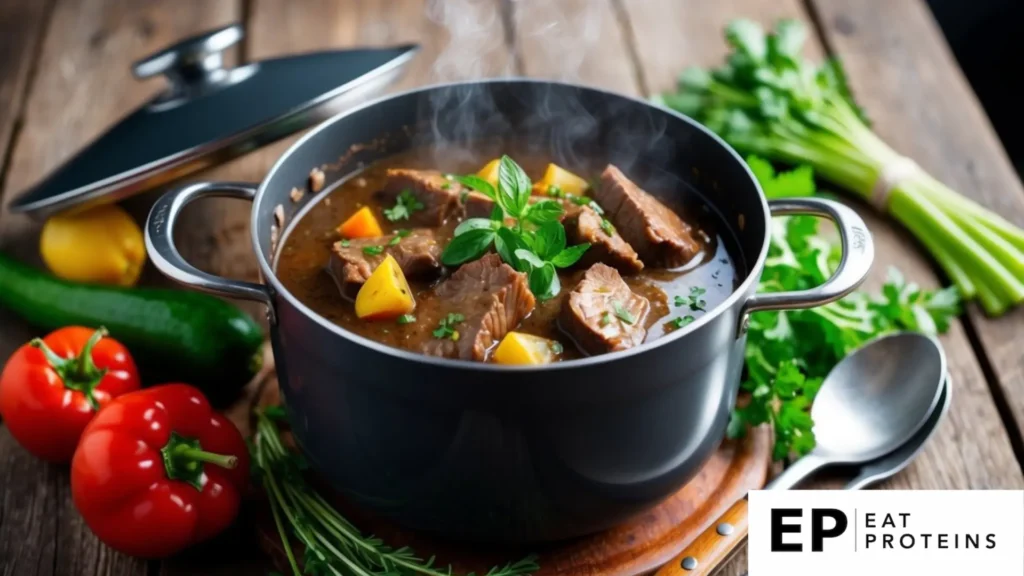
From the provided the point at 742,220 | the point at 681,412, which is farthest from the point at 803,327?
the point at 681,412

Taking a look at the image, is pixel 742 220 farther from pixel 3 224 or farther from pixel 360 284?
pixel 3 224

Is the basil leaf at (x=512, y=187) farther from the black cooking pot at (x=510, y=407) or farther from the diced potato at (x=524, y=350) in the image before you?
the black cooking pot at (x=510, y=407)

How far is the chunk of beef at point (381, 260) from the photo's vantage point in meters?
2.47

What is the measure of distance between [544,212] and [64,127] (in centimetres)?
231

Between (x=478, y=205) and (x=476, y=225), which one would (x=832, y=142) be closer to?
(x=478, y=205)

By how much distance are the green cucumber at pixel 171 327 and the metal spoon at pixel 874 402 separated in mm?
1428

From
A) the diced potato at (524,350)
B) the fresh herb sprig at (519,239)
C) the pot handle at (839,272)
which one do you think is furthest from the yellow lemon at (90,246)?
the pot handle at (839,272)

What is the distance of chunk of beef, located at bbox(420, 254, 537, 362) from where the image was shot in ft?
7.38

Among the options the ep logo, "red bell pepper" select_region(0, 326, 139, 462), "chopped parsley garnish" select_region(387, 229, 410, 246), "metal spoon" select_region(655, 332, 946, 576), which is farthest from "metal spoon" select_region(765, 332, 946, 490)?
"red bell pepper" select_region(0, 326, 139, 462)

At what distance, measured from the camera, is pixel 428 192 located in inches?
109

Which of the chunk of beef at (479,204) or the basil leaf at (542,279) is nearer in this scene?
the basil leaf at (542,279)

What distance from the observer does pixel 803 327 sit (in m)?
2.88

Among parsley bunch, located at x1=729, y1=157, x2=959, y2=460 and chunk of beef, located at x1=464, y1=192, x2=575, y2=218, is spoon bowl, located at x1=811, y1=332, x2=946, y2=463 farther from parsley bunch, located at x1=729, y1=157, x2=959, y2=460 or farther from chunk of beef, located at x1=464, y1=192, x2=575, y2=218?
chunk of beef, located at x1=464, y1=192, x2=575, y2=218

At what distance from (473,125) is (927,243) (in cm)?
152
